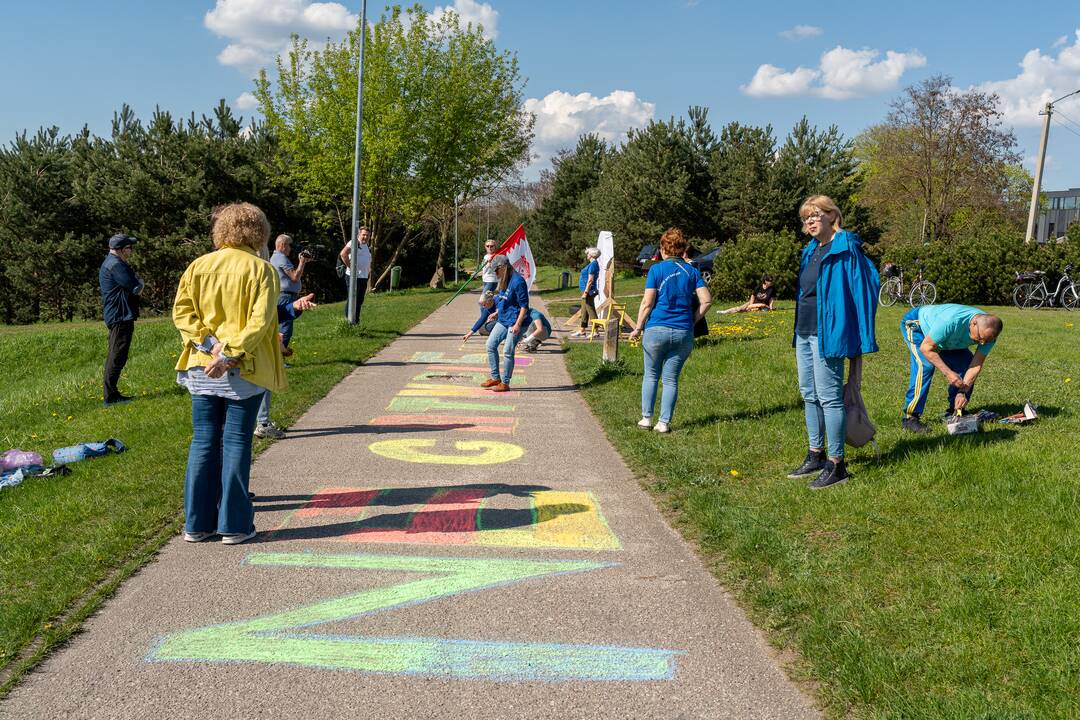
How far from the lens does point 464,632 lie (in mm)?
3576

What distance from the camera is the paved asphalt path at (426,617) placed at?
3012mm

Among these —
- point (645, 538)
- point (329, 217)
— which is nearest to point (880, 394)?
point (645, 538)

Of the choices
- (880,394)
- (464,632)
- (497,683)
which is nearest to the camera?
(497,683)

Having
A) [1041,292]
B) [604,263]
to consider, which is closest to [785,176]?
[1041,292]

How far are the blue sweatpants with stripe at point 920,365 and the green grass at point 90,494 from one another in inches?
220

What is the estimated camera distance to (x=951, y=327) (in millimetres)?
6918

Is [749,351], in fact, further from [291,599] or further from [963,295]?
[963,295]

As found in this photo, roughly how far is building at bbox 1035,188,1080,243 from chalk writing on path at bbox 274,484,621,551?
100356 mm

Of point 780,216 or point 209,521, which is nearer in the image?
point 209,521

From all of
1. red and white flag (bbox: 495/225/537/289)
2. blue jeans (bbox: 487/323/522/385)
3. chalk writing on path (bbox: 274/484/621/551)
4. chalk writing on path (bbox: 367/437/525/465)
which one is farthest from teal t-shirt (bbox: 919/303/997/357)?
red and white flag (bbox: 495/225/537/289)

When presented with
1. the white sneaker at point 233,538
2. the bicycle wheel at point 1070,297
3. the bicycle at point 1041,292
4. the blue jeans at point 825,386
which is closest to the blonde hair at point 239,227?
the white sneaker at point 233,538

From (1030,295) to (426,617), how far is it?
69.9 ft

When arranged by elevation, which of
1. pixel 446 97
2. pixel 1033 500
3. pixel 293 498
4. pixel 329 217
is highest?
pixel 446 97

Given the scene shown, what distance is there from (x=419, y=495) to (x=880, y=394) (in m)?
5.69
